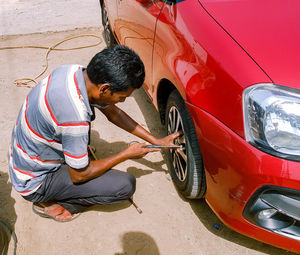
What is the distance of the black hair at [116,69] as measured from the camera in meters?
1.52

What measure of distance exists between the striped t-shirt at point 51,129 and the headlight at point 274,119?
0.84 m

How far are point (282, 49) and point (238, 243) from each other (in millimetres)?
1213

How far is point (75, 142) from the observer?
5.18 ft

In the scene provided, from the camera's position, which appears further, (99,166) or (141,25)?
(141,25)

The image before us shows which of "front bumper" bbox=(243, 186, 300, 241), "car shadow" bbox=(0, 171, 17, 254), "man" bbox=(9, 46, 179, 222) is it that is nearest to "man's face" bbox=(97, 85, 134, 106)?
→ "man" bbox=(9, 46, 179, 222)

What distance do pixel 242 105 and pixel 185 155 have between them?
0.67 metres

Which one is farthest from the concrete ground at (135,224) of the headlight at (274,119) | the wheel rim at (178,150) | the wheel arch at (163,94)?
the headlight at (274,119)

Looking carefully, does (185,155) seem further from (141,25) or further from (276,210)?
(141,25)

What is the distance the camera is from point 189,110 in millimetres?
1673

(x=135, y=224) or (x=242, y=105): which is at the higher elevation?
(x=242, y=105)

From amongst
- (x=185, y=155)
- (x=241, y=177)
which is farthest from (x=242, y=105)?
(x=185, y=155)

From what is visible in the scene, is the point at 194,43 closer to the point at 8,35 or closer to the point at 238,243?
the point at 238,243

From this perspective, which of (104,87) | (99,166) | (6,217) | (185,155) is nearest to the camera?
(104,87)

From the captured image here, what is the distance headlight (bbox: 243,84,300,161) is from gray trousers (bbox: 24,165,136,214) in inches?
39.3
